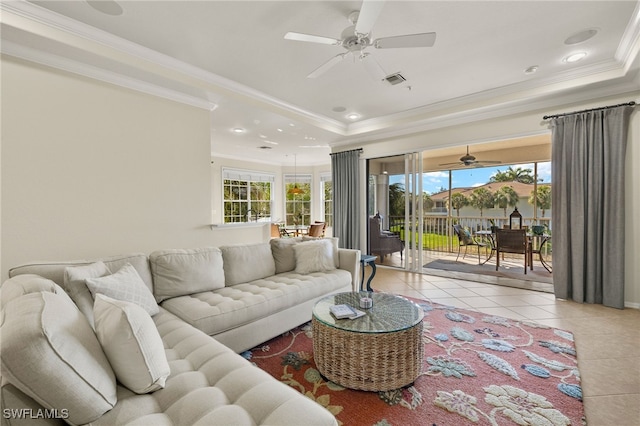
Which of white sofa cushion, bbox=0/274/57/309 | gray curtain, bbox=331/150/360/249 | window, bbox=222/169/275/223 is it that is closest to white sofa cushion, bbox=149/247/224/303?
white sofa cushion, bbox=0/274/57/309

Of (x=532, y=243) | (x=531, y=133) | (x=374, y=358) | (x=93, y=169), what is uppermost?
(x=531, y=133)

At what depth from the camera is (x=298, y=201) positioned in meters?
9.16

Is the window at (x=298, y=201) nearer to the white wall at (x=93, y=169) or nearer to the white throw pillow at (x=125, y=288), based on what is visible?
the white wall at (x=93, y=169)

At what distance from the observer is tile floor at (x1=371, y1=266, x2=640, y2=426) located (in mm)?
1742

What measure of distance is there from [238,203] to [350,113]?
15.1 feet

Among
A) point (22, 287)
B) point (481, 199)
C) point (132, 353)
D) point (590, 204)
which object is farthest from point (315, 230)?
point (132, 353)

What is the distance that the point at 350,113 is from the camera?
4.77m

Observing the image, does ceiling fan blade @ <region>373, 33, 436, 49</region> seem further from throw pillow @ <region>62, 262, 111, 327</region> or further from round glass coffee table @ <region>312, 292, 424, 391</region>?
throw pillow @ <region>62, 262, 111, 327</region>

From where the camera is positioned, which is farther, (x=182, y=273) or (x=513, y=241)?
(x=513, y=241)

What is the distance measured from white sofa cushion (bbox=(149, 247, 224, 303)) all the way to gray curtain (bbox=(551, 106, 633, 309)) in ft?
13.8

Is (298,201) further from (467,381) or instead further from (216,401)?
(216,401)

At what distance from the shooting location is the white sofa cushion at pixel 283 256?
3.29m

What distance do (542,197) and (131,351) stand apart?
816cm

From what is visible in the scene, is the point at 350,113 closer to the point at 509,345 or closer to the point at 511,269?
the point at 509,345
